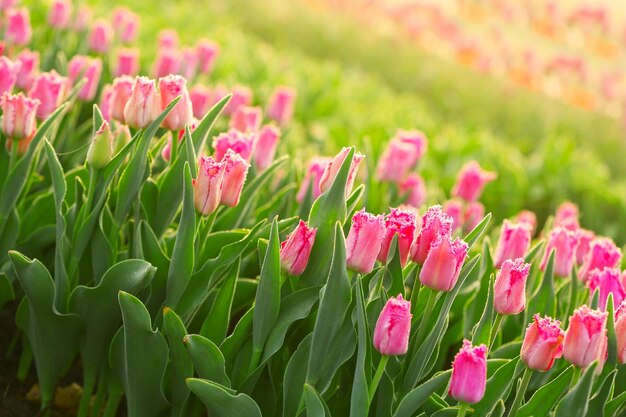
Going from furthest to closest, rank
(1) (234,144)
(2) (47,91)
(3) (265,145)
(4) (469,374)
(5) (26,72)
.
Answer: (5) (26,72) → (3) (265,145) → (2) (47,91) → (1) (234,144) → (4) (469,374)

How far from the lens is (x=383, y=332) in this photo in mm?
1431

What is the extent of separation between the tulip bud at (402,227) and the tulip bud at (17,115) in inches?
30.0

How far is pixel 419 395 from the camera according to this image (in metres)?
1.48

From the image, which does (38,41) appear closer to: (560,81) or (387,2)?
(560,81)

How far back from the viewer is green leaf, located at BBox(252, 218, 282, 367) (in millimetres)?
1575

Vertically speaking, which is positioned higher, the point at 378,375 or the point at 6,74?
the point at 6,74

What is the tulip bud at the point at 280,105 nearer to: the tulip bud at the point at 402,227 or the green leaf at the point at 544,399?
the tulip bud at the point at 402,227

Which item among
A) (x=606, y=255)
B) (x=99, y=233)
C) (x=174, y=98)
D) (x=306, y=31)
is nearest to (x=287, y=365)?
(x=99, y=233)

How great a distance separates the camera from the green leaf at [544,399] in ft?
5.24

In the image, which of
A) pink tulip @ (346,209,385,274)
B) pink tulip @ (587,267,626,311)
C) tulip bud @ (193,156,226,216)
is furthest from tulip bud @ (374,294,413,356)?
pink tulip @ (587,267,626,311)

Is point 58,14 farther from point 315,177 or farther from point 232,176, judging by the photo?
point 232,176

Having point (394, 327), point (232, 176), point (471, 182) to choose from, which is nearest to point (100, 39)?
point (471, 182)

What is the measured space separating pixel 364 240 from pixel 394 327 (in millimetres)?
153

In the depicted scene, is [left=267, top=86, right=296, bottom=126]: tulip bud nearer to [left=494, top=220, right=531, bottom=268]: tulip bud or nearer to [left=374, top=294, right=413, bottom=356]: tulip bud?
[left=494, top=220, right=531, bottom=268]: tulip bud
